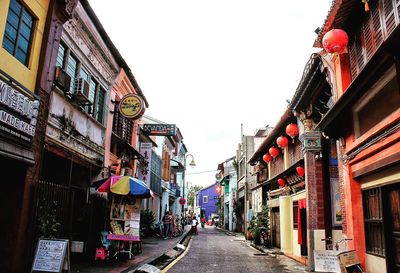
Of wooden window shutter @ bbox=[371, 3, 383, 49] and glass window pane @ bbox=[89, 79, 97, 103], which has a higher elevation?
glass window pane @ bbox=[89, 79, 97, 103]

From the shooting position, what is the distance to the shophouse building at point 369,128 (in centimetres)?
630

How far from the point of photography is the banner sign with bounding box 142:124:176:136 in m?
20.8

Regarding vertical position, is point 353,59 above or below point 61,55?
below

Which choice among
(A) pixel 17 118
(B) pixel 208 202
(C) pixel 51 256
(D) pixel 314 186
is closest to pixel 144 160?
(D) pixel 314 186

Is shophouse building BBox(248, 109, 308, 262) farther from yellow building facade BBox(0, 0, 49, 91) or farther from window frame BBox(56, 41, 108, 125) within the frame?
yellow building facade BBox(0, 0, 49, 91)

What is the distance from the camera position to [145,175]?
2184 centimetres

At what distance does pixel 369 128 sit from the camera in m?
7.76

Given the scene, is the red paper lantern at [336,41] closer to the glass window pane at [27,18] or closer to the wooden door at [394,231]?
the wooden door at [394,231]

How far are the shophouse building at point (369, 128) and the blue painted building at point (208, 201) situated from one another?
68.9 meters

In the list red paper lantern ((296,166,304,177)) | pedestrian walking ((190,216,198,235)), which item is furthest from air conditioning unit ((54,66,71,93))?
pedestrian walking ((190,216,198,235))

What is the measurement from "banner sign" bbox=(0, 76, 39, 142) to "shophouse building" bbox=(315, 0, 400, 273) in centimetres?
646

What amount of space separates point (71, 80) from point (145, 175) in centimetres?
1166

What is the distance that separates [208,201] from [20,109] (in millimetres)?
73570

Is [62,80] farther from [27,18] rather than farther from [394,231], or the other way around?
[394,231]
